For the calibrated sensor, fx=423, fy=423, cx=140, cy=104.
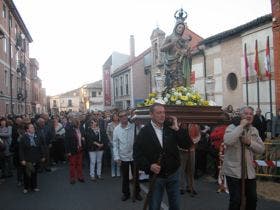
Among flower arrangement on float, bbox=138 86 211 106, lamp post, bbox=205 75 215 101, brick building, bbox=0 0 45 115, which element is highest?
brick building, bbox=0 0 45 115

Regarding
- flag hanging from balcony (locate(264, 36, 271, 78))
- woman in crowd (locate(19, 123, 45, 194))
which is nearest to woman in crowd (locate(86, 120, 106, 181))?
woman in crowd (locate(19, 123, 45, 194))

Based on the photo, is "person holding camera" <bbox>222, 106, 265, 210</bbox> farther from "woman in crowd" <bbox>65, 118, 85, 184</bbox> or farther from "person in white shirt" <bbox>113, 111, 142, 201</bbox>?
"woman in crowd" <bbox>65, 118, 85, 184</bbox>

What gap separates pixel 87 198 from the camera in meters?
9.37

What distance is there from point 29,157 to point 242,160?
6.11 m

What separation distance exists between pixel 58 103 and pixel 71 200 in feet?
410

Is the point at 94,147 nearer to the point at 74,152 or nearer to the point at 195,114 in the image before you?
the point at 74,152

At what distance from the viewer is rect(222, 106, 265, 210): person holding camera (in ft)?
19.4

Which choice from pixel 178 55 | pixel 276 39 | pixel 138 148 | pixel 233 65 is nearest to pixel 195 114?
pixel 138 148

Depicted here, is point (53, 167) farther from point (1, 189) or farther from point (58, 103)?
point (58, 103)

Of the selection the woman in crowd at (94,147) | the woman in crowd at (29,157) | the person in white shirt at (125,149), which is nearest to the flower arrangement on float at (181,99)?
the person in white shirt at (125,149)

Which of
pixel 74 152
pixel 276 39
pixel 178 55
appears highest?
pixel 276 39

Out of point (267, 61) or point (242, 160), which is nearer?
point (242, 160)

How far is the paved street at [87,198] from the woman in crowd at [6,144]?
2.61 ft

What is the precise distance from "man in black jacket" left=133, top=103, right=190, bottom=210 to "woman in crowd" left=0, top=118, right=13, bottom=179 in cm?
786
